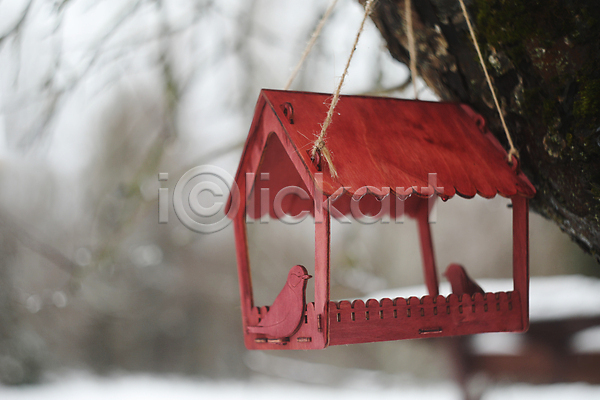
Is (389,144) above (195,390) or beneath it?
above

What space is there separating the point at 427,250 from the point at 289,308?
58 cm

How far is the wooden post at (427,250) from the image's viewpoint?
3.89 ft

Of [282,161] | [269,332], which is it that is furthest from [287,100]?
[269,332]

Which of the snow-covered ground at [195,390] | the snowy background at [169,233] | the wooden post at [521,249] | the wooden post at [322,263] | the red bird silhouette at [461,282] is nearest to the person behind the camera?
the wooden post at [322,263]

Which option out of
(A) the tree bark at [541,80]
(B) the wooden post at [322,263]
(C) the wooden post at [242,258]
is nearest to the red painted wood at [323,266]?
(B) the wooden post at [322,263]

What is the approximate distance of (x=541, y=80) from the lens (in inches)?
31.1

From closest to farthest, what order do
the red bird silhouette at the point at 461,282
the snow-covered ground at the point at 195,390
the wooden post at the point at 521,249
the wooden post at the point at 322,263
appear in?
1. the wooden post at the point at 322,263
2. the wooden post at the point at 521,249
3. the red bird silhouette at the point at 461,282
4. the snow-covered ground at the point at 195,390

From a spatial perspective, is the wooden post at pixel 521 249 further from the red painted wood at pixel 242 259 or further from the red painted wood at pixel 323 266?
the red painted wood at pixel 242 259

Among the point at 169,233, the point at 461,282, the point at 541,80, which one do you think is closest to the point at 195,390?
the point at 169,233

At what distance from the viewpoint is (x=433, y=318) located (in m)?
0.73

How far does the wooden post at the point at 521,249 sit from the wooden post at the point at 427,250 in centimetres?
37

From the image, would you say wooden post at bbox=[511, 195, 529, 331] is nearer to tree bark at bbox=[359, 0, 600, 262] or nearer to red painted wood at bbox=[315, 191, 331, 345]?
tree bark at bbox=[359, 0, 600, 262]

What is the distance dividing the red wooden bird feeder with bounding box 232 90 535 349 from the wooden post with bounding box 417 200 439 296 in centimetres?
35

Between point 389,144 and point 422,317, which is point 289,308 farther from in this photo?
point 389,144
